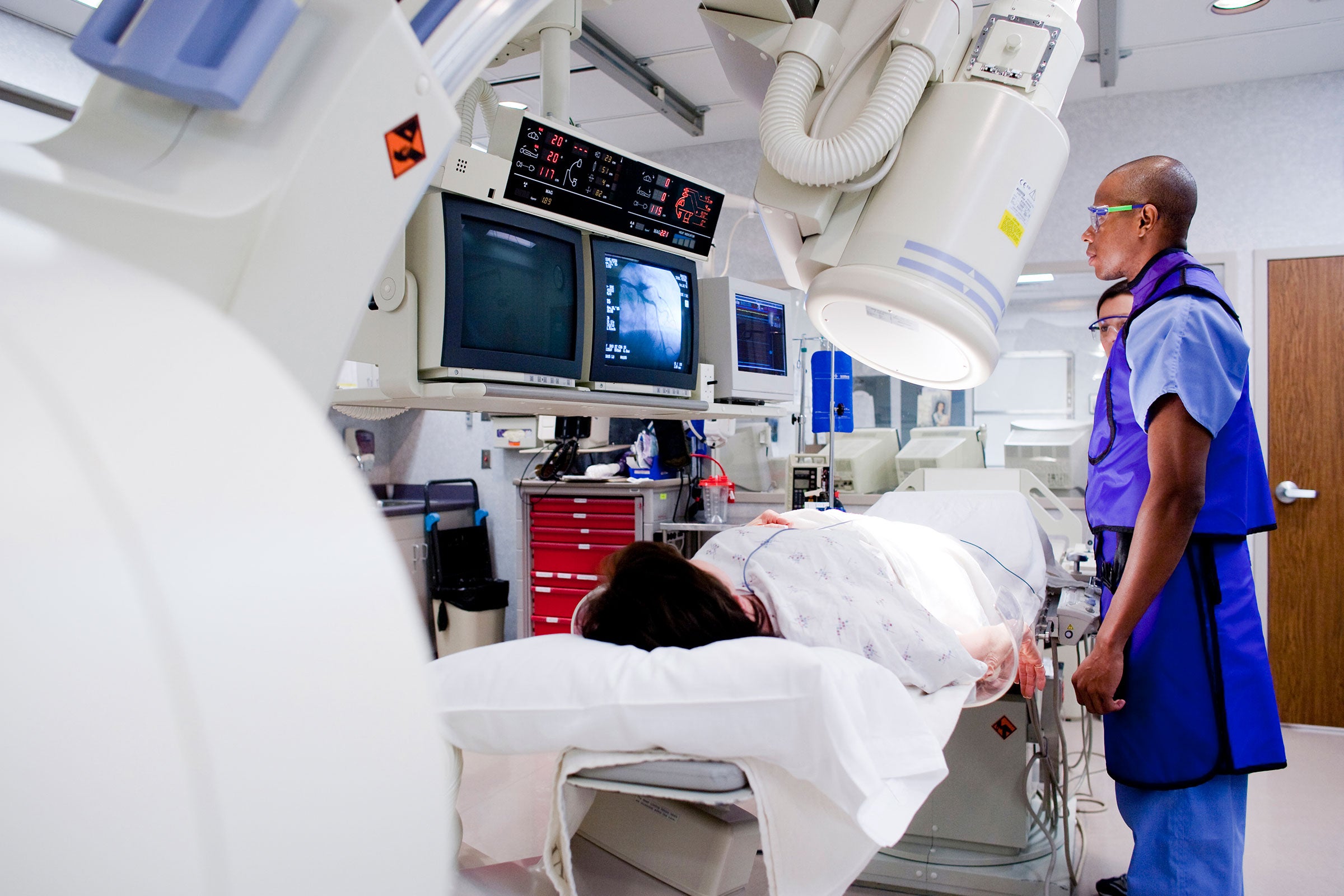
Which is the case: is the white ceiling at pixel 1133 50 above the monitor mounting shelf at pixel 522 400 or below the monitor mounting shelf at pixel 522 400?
above

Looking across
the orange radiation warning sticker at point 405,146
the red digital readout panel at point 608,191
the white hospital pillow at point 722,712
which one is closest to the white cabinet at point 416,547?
the red digital readout panel at point 608,191

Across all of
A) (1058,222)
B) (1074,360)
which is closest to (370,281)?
(1058,222)

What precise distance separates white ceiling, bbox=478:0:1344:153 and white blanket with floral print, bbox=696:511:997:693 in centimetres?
225

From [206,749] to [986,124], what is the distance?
128cm

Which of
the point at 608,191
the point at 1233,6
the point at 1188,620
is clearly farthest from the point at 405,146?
the point at 1233,6

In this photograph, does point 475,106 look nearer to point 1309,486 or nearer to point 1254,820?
point 1254,820

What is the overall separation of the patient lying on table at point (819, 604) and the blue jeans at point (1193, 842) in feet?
1.14

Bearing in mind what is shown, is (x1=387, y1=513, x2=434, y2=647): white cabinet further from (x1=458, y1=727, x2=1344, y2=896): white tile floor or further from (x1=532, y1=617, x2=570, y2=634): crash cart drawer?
(x1=458, y1=727, x2=1344, y2=896): white tile floor

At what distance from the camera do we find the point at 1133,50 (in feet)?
13.0

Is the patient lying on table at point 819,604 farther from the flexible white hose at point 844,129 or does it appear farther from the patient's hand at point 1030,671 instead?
the flexible white hose at point 844,129

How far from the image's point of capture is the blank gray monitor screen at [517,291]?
1645 mm

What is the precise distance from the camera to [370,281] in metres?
0.55

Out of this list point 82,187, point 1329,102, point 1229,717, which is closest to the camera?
point 82,187

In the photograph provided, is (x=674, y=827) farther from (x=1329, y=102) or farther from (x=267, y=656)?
(x=1329, y=102)
